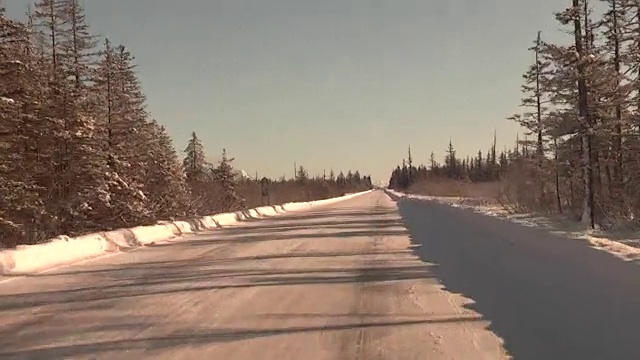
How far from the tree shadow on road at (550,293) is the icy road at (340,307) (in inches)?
0.9

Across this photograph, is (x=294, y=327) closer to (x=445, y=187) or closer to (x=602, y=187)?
(x=602, y=187)

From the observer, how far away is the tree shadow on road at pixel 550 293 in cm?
739

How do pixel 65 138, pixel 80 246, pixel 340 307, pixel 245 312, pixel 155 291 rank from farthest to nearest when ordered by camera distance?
pixel 65 138 < pixel 80 246 < pixel 155 291 < pixel 340 307 < pixel 245 312

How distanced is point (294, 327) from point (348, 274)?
538 centimetres

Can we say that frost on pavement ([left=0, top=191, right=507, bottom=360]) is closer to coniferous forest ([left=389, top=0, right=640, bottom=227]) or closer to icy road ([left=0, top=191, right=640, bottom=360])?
icy road ([left=0, top=191, right=640, bottom=360])

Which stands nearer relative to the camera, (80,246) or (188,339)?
(188,339)

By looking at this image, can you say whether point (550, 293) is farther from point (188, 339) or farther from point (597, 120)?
point (597, 120)

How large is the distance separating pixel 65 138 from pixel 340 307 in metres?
19.5

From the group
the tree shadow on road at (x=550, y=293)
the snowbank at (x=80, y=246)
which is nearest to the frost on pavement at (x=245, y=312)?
the tree shadow on road at (x=550, y=293)

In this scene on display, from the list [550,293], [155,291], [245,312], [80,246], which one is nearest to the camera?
[245,312]

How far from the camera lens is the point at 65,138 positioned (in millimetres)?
26047

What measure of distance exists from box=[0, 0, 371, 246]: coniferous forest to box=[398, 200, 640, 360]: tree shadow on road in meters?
13.6

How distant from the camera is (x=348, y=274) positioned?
44.8ft

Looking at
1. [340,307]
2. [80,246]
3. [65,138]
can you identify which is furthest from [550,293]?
[65,138]
